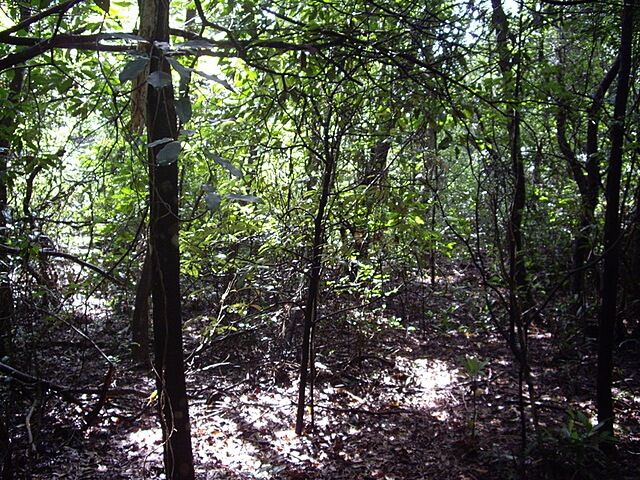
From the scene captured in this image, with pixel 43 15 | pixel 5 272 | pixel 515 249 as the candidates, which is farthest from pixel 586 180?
pixel 5 272

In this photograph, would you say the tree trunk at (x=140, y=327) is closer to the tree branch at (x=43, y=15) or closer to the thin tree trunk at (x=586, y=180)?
the tree branch at (x=43, y=15)

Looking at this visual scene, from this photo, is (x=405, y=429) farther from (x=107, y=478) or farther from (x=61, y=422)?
(x=61, y=422)

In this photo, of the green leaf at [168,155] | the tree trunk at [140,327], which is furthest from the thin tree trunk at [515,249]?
the tree trunk at [140,327]

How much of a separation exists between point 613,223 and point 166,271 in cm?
298

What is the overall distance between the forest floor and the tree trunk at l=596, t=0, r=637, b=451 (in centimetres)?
34

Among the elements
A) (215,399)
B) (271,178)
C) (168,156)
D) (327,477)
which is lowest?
(327,477)

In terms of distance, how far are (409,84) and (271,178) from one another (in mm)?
1866

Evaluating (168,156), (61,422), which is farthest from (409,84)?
(61,422)

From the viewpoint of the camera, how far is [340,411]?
5148 mm

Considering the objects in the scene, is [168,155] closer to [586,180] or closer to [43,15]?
[43,15]

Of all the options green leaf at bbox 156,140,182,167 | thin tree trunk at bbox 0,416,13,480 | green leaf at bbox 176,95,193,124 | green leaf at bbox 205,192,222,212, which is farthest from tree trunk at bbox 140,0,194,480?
thin tree trunk at bbox 0,416,13,480

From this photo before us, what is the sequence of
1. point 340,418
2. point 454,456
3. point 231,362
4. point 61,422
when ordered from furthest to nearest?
point 231,362 → point 340,418 → point 61,422 → point 454,456

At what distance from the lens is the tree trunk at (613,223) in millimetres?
3434

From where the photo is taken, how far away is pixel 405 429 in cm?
484
